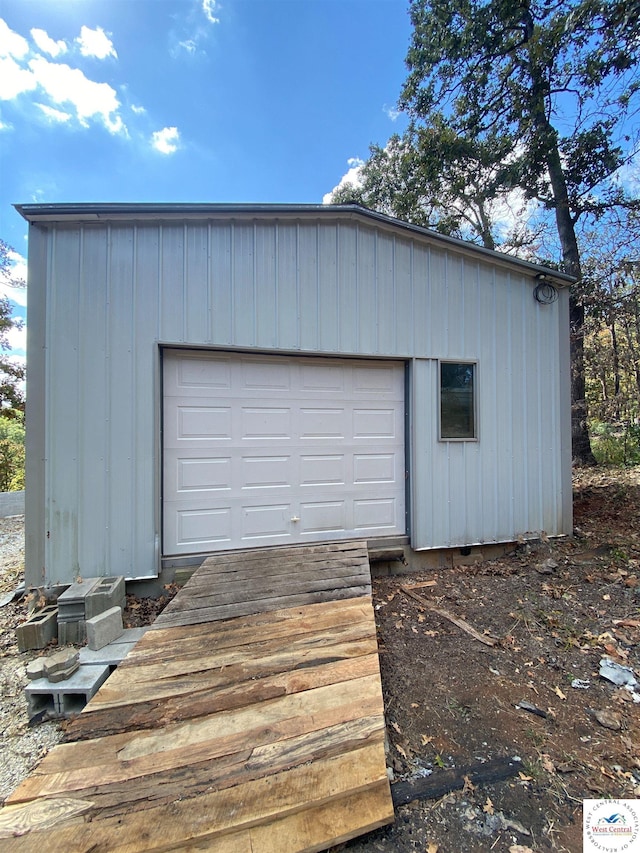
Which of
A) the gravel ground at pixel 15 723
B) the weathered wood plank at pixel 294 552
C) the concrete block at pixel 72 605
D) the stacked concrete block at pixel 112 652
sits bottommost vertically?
the gravel ground at pixel 15 723

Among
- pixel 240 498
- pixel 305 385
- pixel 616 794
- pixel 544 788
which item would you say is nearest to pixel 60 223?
pixel 305 385

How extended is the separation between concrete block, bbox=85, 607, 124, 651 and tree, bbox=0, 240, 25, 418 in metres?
8.85

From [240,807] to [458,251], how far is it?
490 centimetres

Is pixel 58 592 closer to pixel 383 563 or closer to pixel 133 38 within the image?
pixel 383 563

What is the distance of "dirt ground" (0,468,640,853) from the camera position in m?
1.41

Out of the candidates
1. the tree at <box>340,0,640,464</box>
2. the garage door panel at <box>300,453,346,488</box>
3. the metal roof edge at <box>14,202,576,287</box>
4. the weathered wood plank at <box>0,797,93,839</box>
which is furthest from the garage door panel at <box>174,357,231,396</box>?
the tree at <box>340,0,640,464</box>

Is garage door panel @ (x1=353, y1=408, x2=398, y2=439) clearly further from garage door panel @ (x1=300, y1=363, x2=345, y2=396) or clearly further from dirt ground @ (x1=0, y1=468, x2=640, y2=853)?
dirt ground @ (x1=0, y1=468, x2=640, y2=853)

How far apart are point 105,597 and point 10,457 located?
872 cm

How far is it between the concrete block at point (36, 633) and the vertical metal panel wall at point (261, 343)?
0.46 m

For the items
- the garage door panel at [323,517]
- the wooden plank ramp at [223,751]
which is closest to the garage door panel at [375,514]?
the garage door panel at [323,517]

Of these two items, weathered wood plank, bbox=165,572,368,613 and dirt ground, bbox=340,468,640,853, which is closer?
dirt ground, bbox=340,468,640,853

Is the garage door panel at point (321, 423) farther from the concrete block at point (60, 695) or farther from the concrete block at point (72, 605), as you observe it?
the concrete block at point (60, 695)

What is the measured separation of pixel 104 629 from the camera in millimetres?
2453

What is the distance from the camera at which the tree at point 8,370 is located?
847 cm
